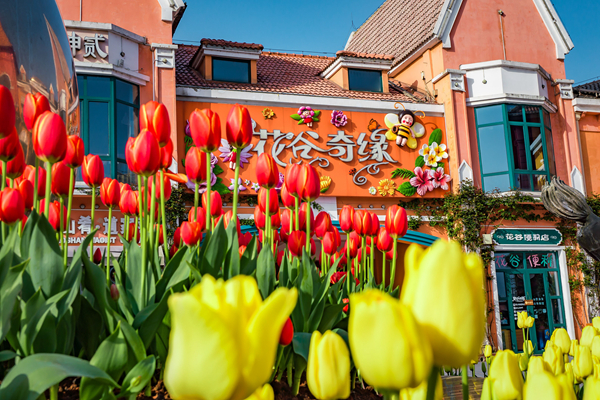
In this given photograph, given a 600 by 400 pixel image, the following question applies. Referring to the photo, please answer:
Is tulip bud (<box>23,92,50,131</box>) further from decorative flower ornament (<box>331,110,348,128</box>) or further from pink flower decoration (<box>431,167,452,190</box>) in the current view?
pink flower decoration (<box>431,167,452,190</box>)

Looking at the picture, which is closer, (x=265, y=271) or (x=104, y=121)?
(x=265, y=271)

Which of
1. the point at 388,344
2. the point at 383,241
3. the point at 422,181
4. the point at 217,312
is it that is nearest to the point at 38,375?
the point at 217,312

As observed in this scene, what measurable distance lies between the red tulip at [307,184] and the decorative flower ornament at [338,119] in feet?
35.2

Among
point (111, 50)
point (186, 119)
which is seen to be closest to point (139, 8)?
point (111, 50)

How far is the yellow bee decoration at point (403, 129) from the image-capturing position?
41.9ft

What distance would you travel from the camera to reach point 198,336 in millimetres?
489

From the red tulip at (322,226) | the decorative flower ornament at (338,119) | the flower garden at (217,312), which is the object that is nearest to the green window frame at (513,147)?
the decorative flower ornament at (338,119)

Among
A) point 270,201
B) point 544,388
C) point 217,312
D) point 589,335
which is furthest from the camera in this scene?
point 270,201

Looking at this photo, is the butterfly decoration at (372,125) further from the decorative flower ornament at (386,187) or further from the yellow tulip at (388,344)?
the yellow tulip at (388,344)

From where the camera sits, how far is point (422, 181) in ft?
41.4

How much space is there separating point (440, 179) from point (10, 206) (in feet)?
39.8

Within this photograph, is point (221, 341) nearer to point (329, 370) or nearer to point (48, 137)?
point (329, 370)

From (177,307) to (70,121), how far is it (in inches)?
78.1

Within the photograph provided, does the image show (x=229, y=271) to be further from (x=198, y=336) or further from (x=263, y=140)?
(x=263, y=140)
